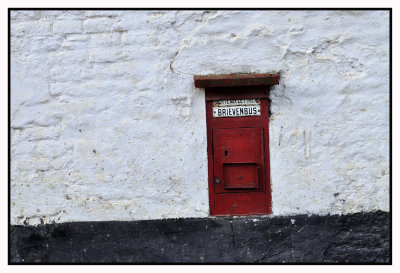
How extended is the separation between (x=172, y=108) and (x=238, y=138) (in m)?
0.71

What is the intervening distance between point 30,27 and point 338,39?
298 centimetres

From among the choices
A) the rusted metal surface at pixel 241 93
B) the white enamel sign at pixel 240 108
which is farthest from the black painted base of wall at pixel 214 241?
the rusted metal surface at pixel 241 93

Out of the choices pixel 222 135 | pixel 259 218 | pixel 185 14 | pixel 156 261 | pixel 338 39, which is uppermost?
pixel 185 14

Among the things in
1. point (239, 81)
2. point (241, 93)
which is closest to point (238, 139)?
point (241, 93)

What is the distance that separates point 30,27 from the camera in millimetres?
4195

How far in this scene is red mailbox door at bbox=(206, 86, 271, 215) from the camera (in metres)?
4.21

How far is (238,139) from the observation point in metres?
4.23

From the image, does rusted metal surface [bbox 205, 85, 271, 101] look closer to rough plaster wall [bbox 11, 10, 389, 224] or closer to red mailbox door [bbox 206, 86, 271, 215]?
red mailbox door [bbox 206, 86, 271, 215]

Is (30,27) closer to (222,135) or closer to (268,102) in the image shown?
(222,135)

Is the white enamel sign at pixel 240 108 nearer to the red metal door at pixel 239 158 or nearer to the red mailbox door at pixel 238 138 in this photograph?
the red mailbox door at pixel 238 138

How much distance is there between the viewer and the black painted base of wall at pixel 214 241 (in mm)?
4281

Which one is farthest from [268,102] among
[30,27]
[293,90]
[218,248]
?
[30,27]

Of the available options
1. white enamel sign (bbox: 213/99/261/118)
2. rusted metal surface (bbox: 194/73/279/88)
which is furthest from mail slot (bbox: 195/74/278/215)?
rusted metal surface (bbox: 194/73/279/88)

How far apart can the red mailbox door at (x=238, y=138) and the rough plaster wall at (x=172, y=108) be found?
11 centimetres
